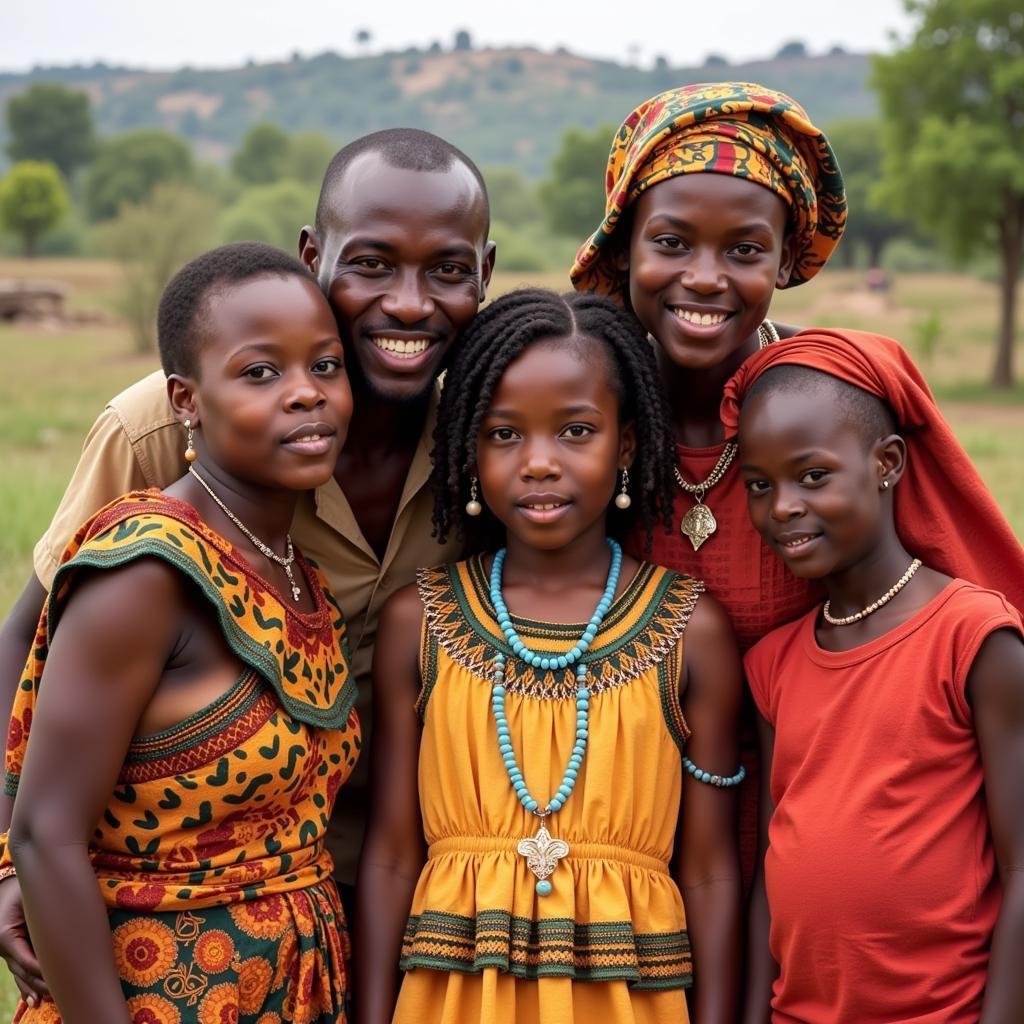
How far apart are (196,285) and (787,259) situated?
1338 millimetres

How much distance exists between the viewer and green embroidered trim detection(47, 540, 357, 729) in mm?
2273

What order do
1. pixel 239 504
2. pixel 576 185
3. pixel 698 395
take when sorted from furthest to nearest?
pixel 576 185, pixel 698 395, pixel 239 504

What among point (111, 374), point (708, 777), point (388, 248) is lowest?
point (111, 374)

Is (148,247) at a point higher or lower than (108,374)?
higher

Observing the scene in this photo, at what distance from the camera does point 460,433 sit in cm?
286

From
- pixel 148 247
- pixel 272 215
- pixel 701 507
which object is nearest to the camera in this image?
pixel 701 507

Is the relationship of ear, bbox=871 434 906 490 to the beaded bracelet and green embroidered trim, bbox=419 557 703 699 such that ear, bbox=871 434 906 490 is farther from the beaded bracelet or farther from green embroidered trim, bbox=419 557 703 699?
the beaded bracelet

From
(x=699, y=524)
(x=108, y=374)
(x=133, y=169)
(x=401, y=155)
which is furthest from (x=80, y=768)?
(x=133, y=169)

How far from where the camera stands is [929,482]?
266cm

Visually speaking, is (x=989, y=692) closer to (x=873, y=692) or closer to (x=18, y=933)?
(x=873, y=692)

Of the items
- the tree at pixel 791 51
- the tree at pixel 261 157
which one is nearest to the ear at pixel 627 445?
the tree at pixel 261 157

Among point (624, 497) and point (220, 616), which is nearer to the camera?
point (220, 616)

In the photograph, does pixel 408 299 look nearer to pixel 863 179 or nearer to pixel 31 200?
pixel 31 200

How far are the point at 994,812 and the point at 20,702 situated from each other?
5.73ft
